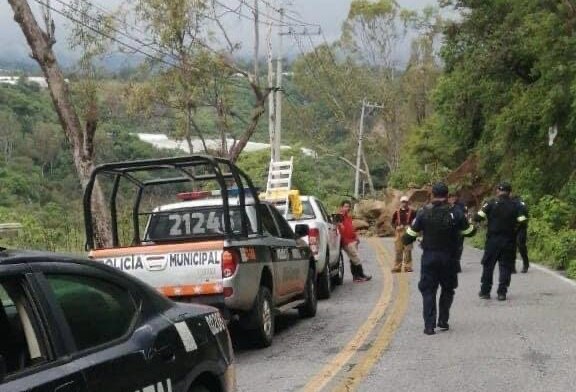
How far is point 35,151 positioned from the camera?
152ft

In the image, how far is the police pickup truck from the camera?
8719 millimetres

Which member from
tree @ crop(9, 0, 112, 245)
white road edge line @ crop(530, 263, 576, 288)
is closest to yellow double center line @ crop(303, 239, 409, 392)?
white road edge line @ crop(530, 263, 576, 288)

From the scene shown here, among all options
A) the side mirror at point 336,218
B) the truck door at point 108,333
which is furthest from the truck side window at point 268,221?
the truck door at point 108,333

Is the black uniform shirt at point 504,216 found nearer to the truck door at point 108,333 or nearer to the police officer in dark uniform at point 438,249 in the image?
the police officer in dark uniform at point 438,249

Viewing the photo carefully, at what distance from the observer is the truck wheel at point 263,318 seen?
9.39 m

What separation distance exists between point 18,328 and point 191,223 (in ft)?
23.0

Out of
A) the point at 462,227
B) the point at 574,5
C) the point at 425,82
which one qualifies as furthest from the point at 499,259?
the point at 425,82

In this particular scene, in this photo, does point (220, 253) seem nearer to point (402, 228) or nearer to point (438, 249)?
point (438, 249)

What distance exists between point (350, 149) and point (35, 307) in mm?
66801

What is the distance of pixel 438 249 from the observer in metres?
10.1

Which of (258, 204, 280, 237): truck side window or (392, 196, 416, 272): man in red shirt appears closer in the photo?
(258, 204, 280, 237): truck side window

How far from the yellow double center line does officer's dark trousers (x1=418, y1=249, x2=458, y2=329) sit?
0.54 metres

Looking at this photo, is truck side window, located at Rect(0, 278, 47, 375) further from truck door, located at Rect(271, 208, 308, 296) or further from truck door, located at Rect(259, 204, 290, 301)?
truck door, located at Rect(271, 208, 308, 296)

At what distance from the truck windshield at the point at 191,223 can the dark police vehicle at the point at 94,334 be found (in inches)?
215
